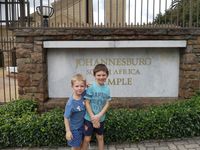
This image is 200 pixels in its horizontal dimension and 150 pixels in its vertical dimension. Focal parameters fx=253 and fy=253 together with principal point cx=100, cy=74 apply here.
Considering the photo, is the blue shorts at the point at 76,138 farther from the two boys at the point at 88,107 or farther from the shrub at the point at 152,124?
the shrub at the point at 152,124

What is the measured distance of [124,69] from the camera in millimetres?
5129

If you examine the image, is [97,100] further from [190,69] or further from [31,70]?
[190,69]

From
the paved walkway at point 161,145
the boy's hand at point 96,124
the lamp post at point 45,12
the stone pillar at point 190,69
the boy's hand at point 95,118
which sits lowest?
the paved walkway at point 161,145

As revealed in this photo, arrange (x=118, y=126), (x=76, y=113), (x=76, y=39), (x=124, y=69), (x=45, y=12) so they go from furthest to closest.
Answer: (x=124, y=69) → (x=45, y=12) → (x=76, y=39) → (x=118, y=126) → (x=76, y=113)

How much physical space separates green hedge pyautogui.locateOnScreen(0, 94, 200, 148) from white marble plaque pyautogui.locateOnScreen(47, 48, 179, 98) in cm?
89

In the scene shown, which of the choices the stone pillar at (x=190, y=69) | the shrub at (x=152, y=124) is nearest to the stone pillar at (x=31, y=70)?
the shrub at (x=152, y=124)

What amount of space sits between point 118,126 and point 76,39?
1836 mm

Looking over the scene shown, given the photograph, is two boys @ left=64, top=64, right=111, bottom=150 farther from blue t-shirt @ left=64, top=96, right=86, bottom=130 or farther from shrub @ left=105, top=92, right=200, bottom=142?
shrub @ left=105, top=92, right=200, bottom=142

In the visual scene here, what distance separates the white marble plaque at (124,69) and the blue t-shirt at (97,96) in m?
1.91

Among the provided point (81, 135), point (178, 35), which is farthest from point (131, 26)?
point (81, 135)

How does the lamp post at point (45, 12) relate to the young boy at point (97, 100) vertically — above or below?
above

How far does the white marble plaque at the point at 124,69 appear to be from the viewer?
5.07 meters

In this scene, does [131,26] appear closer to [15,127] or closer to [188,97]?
[188,97]

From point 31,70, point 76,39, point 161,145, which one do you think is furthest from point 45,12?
point 161,145
